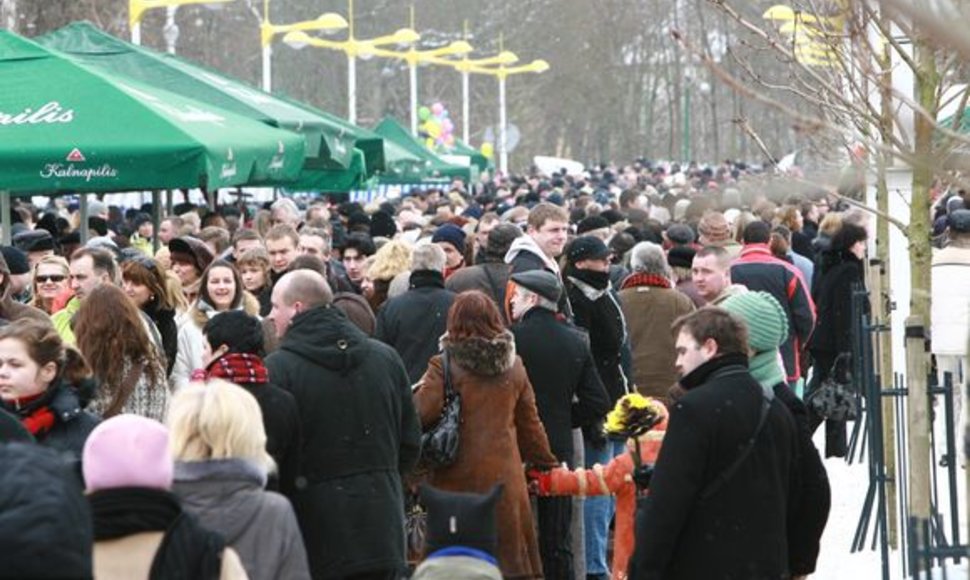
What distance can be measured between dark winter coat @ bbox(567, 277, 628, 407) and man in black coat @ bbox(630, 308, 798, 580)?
3949 millimetres

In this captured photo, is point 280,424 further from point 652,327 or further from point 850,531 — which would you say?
point 850,531

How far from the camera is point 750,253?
46.5 ft

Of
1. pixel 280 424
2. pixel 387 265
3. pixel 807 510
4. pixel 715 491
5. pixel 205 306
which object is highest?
pixel 387 265

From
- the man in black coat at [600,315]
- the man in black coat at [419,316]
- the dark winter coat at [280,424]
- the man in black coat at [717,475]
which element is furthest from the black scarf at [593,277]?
the man in black coat at [717,475]

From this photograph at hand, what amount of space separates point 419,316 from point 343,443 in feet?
9.53

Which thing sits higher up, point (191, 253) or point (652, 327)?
point (191, 253)

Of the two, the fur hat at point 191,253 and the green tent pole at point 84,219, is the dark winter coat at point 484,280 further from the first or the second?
the green tent pole at point 84,219

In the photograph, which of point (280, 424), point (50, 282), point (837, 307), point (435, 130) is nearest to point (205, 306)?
point (50, 282)

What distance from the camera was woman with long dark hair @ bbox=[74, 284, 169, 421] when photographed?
8023 millimetres

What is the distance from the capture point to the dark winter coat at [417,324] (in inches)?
418

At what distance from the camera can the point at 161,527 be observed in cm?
496

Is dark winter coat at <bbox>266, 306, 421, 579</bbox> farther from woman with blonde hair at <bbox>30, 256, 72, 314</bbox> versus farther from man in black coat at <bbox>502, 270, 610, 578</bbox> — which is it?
woman with blonde hair at <bbox>30, 256, 72, 314</bbox>

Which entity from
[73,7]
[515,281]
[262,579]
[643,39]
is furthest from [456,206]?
[643,39]

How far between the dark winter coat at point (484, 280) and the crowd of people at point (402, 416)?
0.02m
